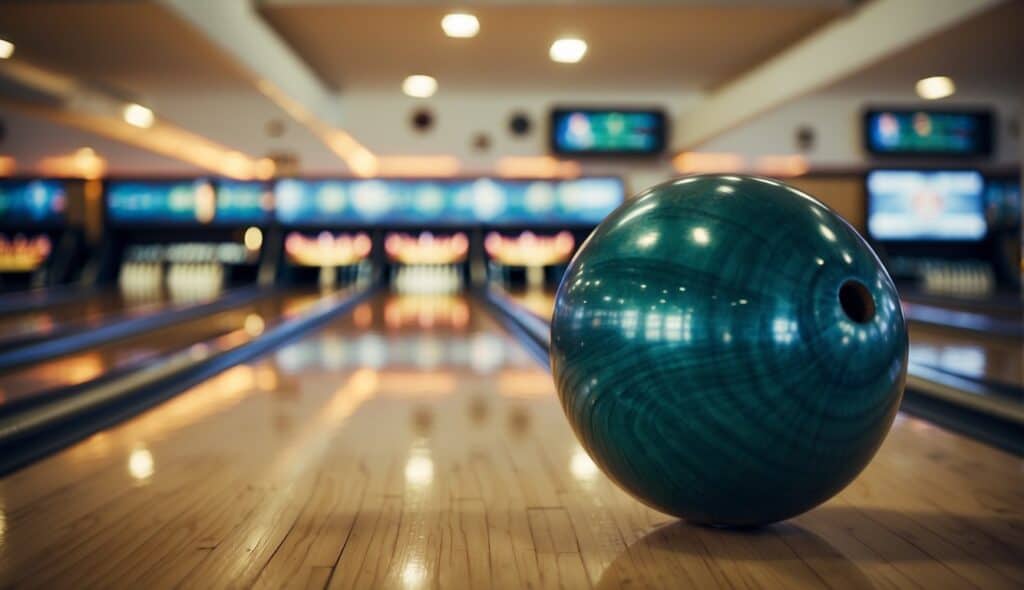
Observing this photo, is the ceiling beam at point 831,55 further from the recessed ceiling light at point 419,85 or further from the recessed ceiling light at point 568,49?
the recessed ceiling light at point 419,85

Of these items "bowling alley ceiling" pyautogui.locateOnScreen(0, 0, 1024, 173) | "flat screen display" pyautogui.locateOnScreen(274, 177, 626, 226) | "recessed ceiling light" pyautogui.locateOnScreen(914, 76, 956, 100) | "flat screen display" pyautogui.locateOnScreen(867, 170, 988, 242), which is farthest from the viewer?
"flat screen display" pyautogui.locateOnScreen(274, 177, 626, 226)

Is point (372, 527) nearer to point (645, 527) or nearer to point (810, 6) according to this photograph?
point (645, 527)

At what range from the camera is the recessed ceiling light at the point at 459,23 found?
210 inches

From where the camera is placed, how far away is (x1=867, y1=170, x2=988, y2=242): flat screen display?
10.1 m

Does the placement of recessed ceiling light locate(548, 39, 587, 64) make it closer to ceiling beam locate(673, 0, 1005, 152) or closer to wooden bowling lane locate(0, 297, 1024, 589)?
ceiling beam locate(673, 0, 1005, 152)

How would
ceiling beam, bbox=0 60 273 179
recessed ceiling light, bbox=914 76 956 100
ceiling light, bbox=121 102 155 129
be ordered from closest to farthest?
ceiling beam, bbox=0 60 273 179 → ceiling light, bbox=121 102 155 129 → recessed ceiling light, bbox=914 76 956 100

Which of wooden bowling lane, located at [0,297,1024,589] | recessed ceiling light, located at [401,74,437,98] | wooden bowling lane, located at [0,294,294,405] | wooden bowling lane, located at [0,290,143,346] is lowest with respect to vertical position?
wooden bowling lane, located at [0,297,1024,589]

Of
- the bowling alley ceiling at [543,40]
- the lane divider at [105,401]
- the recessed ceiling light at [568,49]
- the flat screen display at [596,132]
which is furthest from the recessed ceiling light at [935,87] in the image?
the lane divider at [105,401]

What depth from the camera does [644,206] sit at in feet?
5.79

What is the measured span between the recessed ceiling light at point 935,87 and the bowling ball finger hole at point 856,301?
6791 mm

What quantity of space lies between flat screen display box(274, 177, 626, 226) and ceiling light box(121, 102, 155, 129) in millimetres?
2921

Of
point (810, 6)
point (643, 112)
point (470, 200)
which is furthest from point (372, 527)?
point (470, 200)

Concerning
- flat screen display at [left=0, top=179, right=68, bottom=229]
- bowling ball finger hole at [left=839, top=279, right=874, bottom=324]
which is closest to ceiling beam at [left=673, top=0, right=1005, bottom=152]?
bowling ball finger hole at [left=839, top=279, right=874, bottom=324]

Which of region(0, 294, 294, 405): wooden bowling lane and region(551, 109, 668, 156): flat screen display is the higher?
region(551, 109, 668, 156): flat screen display
